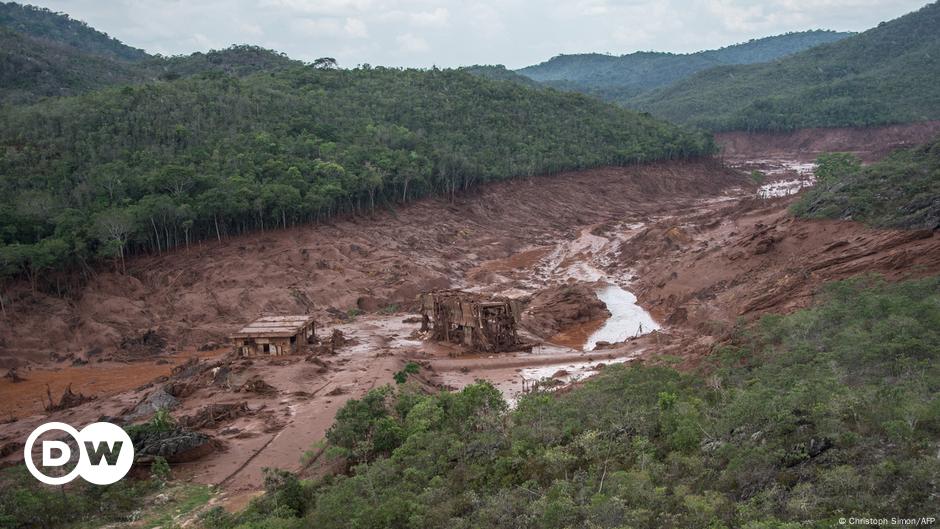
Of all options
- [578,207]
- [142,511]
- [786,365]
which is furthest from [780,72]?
[142,511]

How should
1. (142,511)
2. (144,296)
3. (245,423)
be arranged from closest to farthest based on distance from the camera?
1. (142,511)
2. (245,423)
3. (144,296)

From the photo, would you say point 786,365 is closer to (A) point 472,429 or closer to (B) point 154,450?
(A) point 472,429

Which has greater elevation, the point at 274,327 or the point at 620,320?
the point at 274,327

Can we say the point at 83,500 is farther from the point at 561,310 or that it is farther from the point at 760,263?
the point at 760,263

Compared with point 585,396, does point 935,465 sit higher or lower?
higher

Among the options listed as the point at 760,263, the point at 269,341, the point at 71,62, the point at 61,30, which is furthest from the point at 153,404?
the point at 61,30

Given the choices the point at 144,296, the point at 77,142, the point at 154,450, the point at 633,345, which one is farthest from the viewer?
the point at 77,142

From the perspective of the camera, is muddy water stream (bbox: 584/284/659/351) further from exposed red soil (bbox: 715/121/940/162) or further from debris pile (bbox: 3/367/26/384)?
exposed red soil (bbox: 715/121/940/162)
